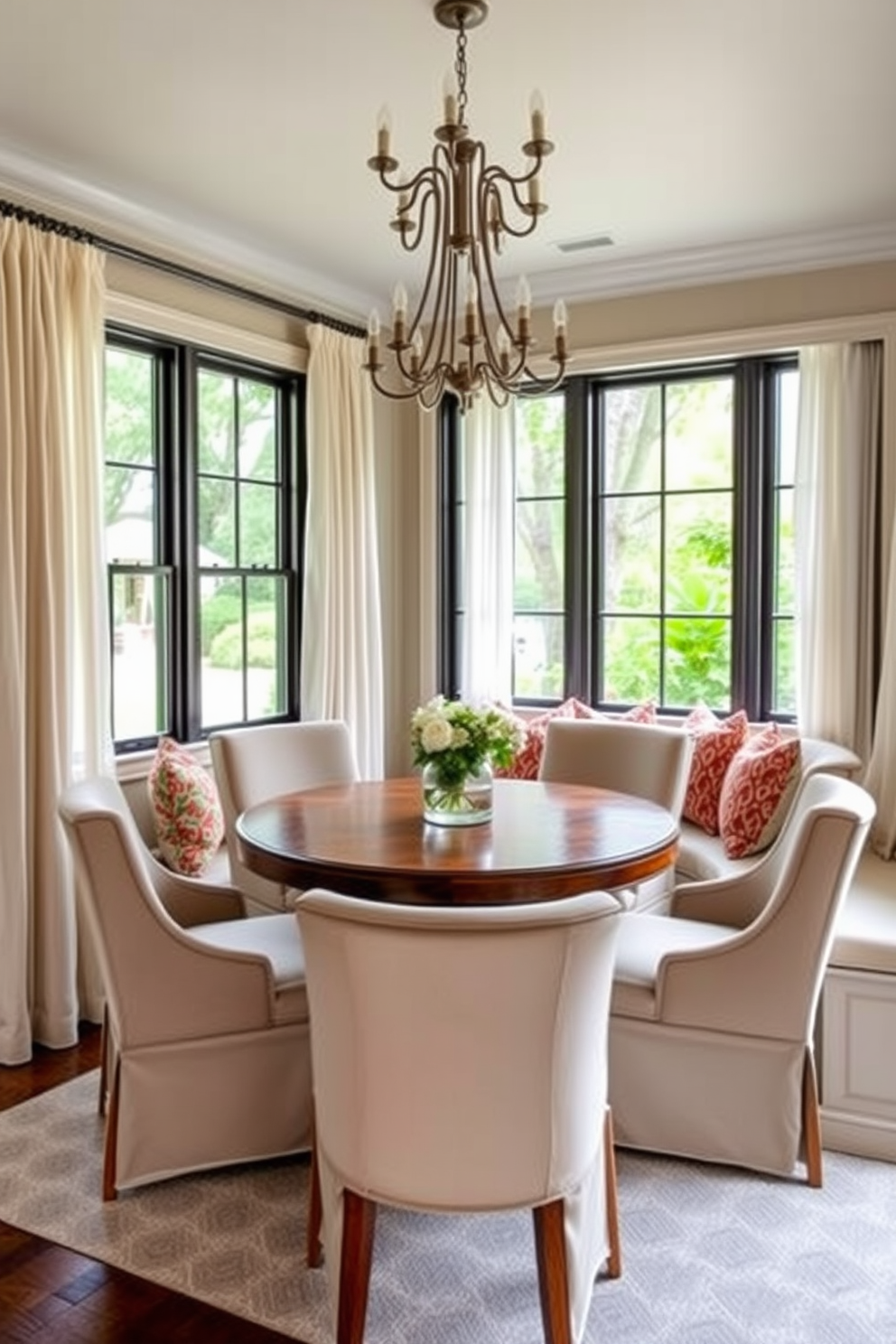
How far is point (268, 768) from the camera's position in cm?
346

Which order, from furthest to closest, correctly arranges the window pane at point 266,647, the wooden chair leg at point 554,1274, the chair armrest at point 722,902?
the window pane at point 266,647 < the chair armrest at point 722,902 < the wooden chair leg at point 554,1274

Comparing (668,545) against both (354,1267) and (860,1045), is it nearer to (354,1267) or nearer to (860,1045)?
(860,1045)

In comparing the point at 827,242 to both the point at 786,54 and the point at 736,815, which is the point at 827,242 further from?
the point at 736,815

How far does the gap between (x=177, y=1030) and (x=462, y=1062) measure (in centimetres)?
102

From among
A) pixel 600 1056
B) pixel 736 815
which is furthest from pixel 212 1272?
pixel 736 815

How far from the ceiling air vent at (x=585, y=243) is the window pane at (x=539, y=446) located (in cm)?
74

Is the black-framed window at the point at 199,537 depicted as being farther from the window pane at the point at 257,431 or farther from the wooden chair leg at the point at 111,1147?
the wooden chair leg at the point at 111,1147

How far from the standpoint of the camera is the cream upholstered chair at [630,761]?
3438 millimetres

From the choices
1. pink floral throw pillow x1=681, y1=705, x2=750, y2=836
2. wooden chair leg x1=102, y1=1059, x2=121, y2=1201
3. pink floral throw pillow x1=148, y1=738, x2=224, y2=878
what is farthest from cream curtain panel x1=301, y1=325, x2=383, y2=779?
wooden chair leg x1=102, y1=1059, x2=121, y2=1201

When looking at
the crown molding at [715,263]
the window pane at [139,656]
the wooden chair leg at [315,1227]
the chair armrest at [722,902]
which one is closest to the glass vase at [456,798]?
the chair armrest at [722,902]

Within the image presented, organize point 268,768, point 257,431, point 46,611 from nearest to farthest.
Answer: point 46,611
point 268,768
point 257,431

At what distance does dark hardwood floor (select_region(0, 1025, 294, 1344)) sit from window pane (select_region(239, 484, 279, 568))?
107 inches

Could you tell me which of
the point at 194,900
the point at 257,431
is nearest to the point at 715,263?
the point at 257,431

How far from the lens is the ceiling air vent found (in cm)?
411
